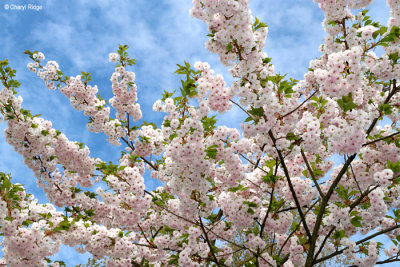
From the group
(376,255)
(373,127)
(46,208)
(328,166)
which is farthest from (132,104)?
(376,255)

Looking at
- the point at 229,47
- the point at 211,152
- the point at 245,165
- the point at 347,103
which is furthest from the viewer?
the point at 245,165

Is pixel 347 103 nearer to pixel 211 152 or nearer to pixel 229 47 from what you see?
pixel 229 47

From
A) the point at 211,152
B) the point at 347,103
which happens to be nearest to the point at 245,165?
the point at 211,152

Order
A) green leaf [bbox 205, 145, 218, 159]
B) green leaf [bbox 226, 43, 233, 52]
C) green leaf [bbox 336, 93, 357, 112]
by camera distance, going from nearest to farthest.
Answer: green leaf [bbox 336, 93, 357, 112] → green leaf [bbox 226, 43, 233, 52] → green leaf [bbox 205, 145, 218, 159]

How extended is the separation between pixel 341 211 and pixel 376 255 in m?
1.12

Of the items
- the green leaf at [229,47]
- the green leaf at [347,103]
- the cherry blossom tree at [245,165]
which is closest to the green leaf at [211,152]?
the cherry blossom tree at [245,165]

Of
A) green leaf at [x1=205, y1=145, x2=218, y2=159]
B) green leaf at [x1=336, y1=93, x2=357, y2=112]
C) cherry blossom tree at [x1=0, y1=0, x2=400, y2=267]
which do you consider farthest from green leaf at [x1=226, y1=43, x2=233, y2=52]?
green leaf at [x1=336, y1=93, x2=357, y2=112]

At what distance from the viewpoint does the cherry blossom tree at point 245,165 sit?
5.91 m

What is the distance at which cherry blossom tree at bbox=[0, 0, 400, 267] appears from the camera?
19.4 feet

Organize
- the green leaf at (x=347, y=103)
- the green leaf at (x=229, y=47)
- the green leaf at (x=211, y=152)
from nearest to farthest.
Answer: the green leaf at (x=347, y=103) < the green leaf at (x=229, y=47) < the green leaf at (x=211, y=152)

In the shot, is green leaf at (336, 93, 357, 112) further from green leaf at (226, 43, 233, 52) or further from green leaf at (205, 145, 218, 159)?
green leaf at (205, 145, 218, 159)

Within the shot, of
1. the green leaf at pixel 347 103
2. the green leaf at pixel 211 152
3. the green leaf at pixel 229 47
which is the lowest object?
the green leaf at pixel 211 152

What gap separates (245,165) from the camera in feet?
24.0

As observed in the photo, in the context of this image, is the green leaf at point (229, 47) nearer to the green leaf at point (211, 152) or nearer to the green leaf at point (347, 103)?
the green leaf at point (211, 152)
